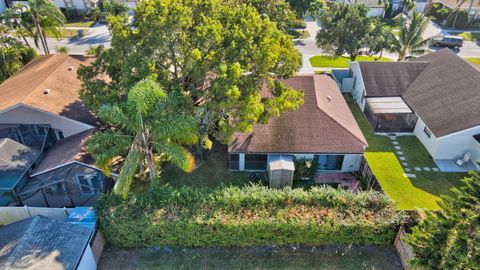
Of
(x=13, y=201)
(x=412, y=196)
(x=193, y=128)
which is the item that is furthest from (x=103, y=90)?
(x=412, y=196)

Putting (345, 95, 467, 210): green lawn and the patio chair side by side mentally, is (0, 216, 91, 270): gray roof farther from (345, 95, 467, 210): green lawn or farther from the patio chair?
the patio chair

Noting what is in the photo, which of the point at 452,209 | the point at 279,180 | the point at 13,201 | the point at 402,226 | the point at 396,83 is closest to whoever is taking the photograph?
the point at 452,209

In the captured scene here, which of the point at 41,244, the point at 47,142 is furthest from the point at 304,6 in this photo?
the point at 41,244

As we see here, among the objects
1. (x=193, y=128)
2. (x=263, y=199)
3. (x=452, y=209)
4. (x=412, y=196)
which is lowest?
(x=412, y=196)

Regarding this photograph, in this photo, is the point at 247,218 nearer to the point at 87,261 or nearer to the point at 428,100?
the point at 87,261

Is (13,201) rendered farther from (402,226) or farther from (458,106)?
(458,106)

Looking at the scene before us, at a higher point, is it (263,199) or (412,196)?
(263,199)

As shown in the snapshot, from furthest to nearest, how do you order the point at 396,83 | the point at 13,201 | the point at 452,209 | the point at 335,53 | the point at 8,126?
the point at 335,53
the point at 396,83
the point at 8,126
the point at 13,201
the point at 452,209
